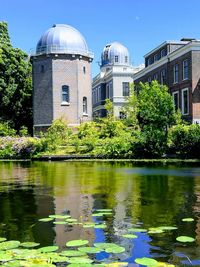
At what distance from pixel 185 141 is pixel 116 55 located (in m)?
59.5

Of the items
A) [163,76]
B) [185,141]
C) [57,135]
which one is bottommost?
[185,141]

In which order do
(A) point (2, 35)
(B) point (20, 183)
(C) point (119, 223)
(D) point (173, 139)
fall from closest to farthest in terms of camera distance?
(C) point (119, 223) < (B) point (20, 183) < (D) point (173, 139) < (A) point (2, 35)

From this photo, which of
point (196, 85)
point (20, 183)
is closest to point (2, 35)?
point (196, 85)

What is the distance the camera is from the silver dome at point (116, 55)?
90963 millimetres

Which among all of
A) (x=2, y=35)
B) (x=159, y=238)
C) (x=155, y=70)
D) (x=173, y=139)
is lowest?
(x=159, y=238)

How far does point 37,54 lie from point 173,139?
82.5 ft

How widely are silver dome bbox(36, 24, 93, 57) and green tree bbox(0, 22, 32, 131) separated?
352cm

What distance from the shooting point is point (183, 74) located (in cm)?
4747

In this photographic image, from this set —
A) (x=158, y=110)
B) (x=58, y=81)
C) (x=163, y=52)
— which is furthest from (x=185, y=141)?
(x=163, y=52)

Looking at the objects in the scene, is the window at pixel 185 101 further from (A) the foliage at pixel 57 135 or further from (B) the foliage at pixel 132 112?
(A) the foliage at pixel 57 135

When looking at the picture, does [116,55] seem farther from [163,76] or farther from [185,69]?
[185,69]

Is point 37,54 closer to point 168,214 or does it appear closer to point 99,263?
point 168,214

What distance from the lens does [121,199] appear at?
42.1 feet

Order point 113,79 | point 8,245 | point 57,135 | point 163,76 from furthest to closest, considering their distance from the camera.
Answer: point 113,79 < point 163,76 < point 57,135 < point 8,245
